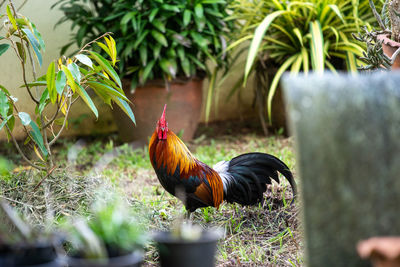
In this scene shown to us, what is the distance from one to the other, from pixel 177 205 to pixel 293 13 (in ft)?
7.71

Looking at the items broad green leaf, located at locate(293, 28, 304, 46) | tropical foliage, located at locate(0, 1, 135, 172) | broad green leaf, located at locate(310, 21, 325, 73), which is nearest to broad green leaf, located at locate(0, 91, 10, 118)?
tropical foliage, located at locate(0, 1, 135, 172)

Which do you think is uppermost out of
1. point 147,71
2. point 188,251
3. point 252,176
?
point 147,71

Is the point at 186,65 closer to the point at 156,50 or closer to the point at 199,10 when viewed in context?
the point at 156,50

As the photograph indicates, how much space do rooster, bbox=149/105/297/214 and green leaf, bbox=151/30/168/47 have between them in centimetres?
174

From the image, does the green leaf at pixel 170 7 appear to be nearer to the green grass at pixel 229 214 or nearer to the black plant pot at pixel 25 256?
the green grass at pixel 229 214

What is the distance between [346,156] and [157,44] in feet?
10.5

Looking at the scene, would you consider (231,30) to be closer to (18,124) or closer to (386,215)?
(18,124)

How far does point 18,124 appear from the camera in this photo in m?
3.69

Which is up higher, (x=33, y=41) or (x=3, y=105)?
(x=33, y=41)

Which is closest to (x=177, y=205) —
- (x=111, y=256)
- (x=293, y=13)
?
(x=111, y=256)

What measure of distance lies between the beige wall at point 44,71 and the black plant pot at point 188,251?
2014 millimetres

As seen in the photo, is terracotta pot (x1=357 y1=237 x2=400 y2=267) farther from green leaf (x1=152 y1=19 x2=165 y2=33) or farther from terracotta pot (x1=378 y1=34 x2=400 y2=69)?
green leaf (x1=152 y1=19 x2=165 y2=33)

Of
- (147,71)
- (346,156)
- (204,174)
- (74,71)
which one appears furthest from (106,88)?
(147,71)

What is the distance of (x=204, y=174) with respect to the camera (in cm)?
250
